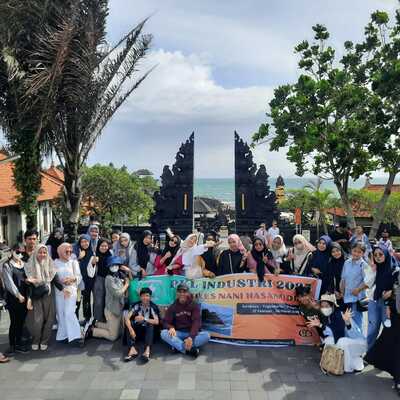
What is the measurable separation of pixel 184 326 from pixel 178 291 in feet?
1.75

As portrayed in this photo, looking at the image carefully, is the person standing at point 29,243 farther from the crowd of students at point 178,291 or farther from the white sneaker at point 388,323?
the white sneaker at point 388,323

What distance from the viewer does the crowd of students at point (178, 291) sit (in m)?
5.29

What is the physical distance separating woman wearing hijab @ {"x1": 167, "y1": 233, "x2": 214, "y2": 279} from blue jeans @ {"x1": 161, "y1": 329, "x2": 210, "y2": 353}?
92 cm

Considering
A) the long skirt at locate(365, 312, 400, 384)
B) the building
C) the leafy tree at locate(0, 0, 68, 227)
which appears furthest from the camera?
the building

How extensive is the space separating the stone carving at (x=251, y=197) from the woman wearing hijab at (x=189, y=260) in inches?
443

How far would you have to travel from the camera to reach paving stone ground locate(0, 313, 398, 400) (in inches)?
178

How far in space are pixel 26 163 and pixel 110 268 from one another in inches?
235

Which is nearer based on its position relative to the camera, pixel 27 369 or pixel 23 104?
pixel 27 369

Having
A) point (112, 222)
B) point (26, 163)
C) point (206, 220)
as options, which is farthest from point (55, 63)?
point (112, 222)

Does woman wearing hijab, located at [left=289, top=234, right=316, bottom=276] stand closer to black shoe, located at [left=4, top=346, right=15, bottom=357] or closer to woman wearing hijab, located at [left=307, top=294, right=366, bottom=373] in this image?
woman wearing hijab, located at [left=307, top=294, right=366, bottom=373]

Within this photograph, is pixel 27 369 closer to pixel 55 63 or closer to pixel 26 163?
pixel 26 163

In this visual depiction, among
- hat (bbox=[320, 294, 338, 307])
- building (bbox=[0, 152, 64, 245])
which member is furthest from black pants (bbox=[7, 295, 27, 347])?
building (bbox=[0, 152, 64, 245])

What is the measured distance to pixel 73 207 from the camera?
38.0 ft

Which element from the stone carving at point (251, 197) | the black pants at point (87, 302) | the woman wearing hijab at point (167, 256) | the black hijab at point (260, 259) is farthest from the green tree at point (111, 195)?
the black hijab at point (260, 259)
